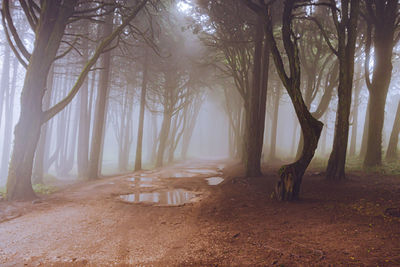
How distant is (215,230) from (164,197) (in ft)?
9.88

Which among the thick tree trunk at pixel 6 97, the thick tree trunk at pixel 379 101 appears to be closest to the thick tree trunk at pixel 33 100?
the thick tree trunk at pixel 379 101

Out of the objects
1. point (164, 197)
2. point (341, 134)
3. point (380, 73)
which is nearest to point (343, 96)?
point (341, 134)

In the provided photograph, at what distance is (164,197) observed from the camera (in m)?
6.61

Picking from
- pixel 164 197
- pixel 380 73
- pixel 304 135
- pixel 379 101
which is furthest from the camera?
pixel 380 73

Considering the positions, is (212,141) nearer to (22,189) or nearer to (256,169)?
(256,169)

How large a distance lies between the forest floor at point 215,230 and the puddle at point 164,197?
22cm

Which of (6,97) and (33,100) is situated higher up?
(6,97)

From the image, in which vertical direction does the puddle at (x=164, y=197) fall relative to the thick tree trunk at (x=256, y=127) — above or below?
below

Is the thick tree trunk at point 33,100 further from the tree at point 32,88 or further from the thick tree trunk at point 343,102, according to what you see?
the thick tree trunk at point 343,102

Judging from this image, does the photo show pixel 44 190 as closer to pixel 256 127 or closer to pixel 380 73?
pixel 256 127

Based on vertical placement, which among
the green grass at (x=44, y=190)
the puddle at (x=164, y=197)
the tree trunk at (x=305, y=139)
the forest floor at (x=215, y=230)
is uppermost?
the tree trunk at (x=305, y=139)

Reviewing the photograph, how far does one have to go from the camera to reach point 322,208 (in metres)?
4.42

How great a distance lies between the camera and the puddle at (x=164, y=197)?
603cm

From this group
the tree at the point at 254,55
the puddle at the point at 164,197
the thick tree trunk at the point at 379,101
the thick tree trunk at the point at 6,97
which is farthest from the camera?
the thick tree trunk at the point at 6,97
